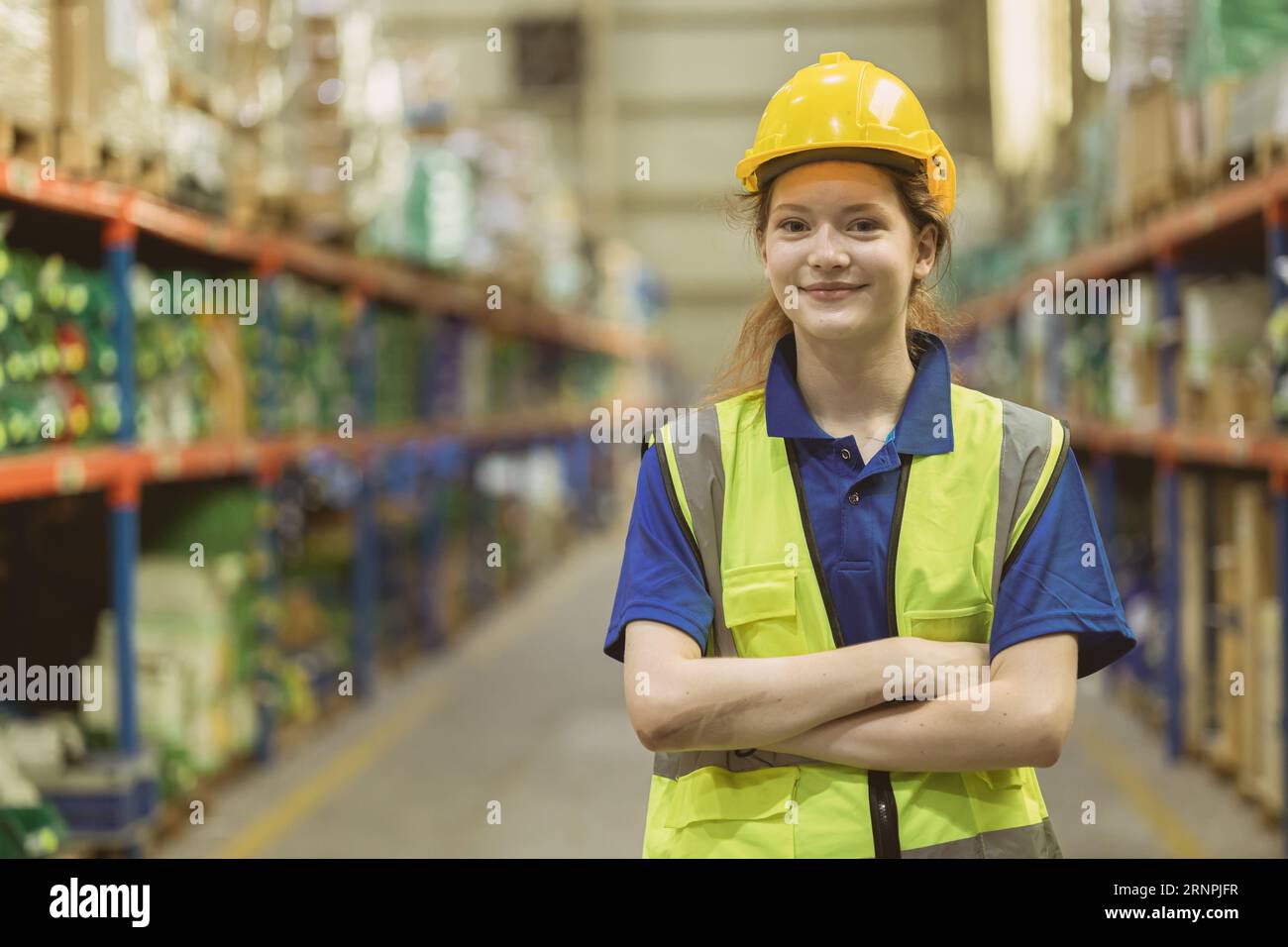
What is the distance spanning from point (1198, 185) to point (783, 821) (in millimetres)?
4685

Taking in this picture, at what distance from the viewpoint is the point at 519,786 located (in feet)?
17.8

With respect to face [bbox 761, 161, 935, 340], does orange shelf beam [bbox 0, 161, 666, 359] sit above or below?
above

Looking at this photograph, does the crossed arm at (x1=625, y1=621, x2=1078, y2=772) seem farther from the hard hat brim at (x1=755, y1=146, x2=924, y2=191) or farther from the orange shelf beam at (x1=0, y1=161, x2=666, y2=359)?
the orange shelf beam at (x1=0, y1=161, x2=666, y2=359)

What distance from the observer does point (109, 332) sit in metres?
4.32

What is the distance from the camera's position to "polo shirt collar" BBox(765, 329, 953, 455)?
4.87ft

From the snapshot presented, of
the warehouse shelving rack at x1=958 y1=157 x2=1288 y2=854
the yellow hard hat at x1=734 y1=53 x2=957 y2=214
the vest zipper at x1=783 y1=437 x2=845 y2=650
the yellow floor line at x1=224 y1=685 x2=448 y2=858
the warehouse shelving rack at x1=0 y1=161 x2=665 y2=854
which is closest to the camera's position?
the yellow hard hat at x1=734 y1=53 x2=957 y2=214

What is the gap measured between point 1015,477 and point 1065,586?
129 millimetres

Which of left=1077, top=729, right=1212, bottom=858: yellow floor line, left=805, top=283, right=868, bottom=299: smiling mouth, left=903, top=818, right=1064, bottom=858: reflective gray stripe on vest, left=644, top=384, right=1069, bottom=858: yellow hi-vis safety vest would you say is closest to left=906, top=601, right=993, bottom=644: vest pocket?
left=644, top=384, right=1069, bottom=858: yellow hi-vis safety vest

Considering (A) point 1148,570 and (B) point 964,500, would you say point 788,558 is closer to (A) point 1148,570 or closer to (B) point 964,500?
(B) point 964,500

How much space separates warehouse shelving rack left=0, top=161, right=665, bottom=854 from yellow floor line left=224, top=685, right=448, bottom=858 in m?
0.32

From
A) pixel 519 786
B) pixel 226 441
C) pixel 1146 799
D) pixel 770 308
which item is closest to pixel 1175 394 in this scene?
pixel 1146 799

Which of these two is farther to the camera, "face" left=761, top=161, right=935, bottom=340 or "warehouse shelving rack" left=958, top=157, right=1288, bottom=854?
"warehouse shelving rack" left=958, top=157, right=1288, bottom=854

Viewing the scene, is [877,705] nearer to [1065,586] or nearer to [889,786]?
[889,786]

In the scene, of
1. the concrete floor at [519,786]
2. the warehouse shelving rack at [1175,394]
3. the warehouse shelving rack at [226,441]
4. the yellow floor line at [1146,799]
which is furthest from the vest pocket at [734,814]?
the yellow floor line at [1146,799]
